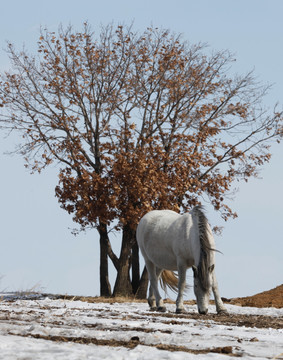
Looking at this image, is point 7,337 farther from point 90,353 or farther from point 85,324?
point 85,324

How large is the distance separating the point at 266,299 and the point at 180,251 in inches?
362

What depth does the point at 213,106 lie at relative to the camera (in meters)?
23.7

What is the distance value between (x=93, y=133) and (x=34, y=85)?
10.3ft

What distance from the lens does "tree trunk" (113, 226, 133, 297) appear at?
21125 millimetres

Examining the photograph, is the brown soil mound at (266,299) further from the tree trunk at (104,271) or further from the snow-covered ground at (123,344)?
the snow-covered ground at (123,344)

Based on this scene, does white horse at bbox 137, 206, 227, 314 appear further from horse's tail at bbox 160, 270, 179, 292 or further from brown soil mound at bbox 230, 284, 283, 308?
brown soil mound at bbox 230, 284, 283, 308

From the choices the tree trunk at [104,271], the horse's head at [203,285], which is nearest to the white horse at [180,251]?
the horse's head at [203,285]

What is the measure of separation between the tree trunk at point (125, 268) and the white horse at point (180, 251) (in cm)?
690

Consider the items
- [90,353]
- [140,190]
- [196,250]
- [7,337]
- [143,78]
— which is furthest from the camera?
[143,78]

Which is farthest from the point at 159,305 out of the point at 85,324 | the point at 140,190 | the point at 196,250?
the point at 140,190

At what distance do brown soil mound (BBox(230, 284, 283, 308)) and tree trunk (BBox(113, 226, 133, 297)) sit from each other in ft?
12.8

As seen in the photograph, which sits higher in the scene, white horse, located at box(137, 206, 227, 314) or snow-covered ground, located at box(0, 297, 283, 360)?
white horse, located at box(137, 206, 227, 314)

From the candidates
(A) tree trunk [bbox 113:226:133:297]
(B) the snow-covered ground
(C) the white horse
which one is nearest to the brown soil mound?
(A) tree trunk [bbox 113:226:133:297]

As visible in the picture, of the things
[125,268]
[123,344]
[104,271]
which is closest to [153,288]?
[123,344]
